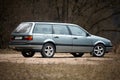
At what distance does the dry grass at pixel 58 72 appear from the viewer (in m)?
13.9

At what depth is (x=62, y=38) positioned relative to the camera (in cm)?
2217

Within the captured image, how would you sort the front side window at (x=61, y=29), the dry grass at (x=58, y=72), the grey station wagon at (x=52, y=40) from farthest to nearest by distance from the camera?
the front side window at (x=61, y=29) → the grey station wagon at (x=52, y=40) → the dry grass at (x=58, y=72)

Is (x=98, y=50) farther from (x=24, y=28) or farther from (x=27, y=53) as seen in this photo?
(x=24, y=28)

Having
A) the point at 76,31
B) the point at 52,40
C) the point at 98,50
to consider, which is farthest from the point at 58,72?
the point at 98,50

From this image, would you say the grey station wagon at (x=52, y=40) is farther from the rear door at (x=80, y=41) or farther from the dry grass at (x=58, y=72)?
the dry grass at (x=58, y=72)

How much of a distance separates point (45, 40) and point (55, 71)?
6.33m

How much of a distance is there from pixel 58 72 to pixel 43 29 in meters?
6.93

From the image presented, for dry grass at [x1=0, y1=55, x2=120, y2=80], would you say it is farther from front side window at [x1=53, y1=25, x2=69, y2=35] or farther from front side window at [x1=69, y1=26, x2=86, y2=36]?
front side window at [x1=69, y1=26, x2=86, y2=36]

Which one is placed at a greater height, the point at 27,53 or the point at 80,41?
the point at 80,41

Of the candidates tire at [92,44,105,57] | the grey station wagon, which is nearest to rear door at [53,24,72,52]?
the grey station wagon

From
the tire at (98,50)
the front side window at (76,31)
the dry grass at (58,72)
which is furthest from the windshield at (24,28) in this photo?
the dry grass at (58,72)

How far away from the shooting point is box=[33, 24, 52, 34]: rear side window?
21.5m

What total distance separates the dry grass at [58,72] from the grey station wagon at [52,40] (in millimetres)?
4359

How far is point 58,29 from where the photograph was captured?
73.5 ft
